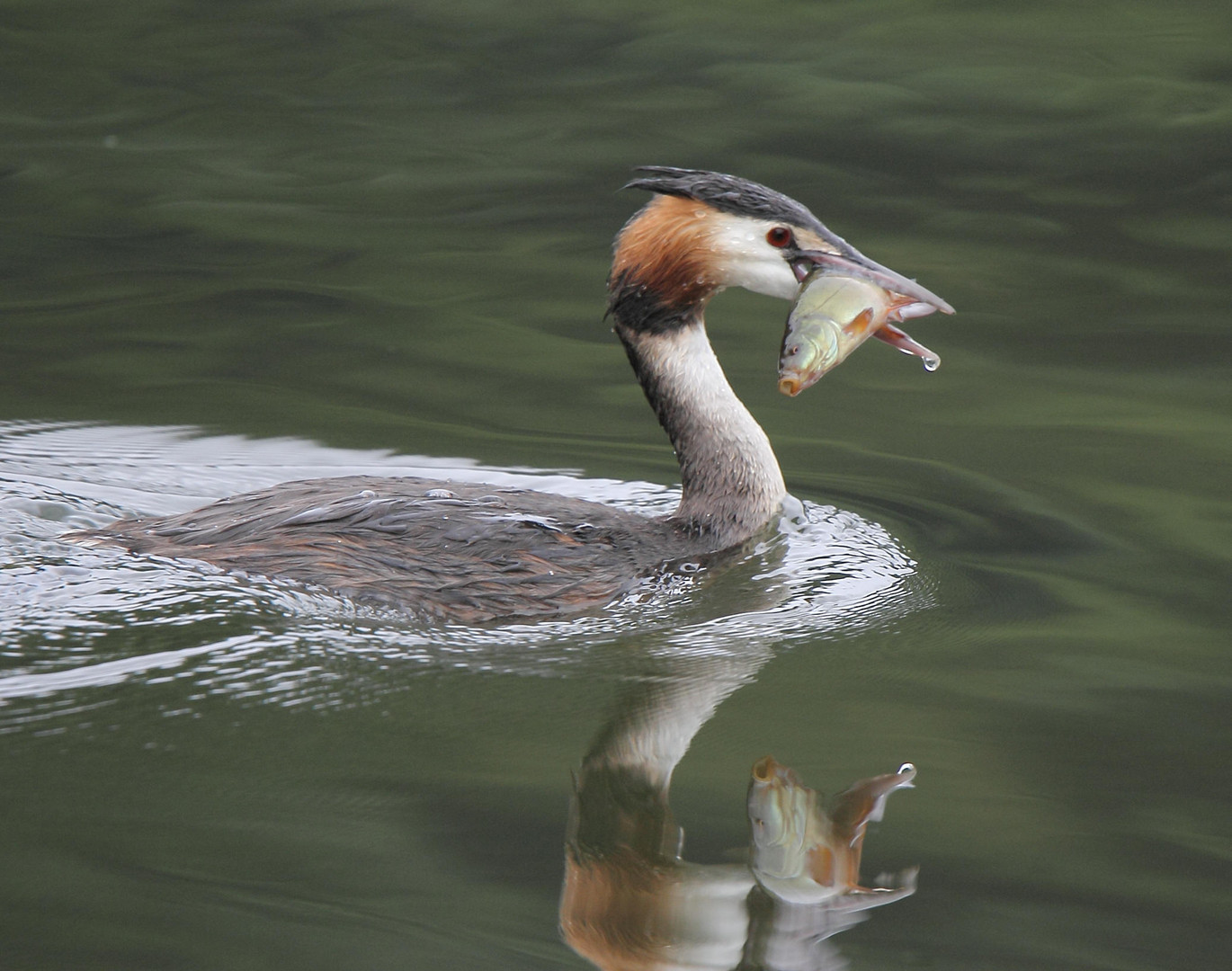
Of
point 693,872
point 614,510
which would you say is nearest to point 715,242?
point 614,510

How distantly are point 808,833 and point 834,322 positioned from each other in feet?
5.87

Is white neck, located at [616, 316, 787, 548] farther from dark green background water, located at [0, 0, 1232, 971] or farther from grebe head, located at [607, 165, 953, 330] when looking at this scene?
dark green background water, located at [0, 0, 1232, 971]

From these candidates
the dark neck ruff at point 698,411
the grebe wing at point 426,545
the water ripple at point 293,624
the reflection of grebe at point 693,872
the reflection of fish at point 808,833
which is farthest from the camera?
the dark neck ruff at point 698,411

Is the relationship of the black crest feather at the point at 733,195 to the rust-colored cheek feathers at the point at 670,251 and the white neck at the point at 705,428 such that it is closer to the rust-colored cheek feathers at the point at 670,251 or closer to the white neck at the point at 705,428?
the rust-colored cheek feathers at the point at 670,251

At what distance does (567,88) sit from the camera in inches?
474

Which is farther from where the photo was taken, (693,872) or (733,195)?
(733,195)

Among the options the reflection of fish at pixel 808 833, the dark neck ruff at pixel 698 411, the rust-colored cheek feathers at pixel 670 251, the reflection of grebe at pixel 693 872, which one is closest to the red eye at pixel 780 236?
the rust-colored cheek feathers at pixel 670 251

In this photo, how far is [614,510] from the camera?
5.47 m

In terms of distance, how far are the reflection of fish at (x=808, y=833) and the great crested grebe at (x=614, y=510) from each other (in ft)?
3.77

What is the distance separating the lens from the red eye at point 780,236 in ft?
17.6

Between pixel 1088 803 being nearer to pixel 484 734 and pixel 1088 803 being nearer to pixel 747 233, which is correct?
pixel 484 734

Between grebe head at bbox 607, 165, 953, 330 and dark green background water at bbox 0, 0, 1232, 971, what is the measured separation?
958 millimetres

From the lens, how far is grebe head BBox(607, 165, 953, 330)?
5359mm

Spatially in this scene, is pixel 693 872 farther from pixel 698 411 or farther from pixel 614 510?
pixel 698 411
